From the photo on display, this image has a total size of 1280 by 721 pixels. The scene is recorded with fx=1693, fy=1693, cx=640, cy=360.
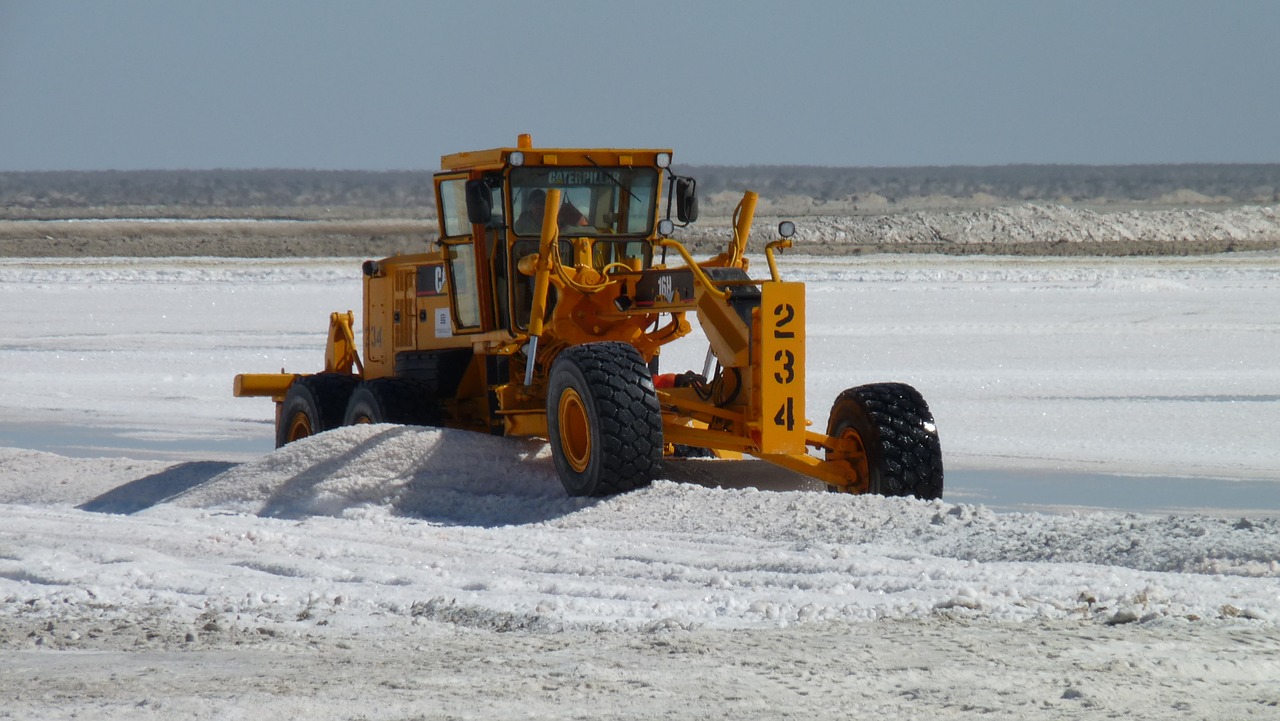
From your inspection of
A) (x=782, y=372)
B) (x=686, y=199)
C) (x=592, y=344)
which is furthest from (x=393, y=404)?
(x=782, y=372)

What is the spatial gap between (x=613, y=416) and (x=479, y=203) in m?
1.97

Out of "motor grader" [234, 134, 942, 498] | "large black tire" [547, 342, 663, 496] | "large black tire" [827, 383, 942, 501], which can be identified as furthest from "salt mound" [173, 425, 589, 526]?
"large black tire" [827, 383, 942, 501]

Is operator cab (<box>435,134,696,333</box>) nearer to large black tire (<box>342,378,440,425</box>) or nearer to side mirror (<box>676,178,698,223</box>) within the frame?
side mirror (<box>676,178,698,223</box>)

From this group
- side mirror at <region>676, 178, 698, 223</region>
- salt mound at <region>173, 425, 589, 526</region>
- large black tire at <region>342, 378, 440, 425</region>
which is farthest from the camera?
large black tire at <region>342, 378, 440, 425</region>

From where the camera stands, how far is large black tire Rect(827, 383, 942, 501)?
9.48 m

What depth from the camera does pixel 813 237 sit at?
1900 inches

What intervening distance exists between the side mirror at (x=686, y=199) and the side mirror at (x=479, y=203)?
132cm

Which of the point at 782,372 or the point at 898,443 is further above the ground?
the point at 782,372

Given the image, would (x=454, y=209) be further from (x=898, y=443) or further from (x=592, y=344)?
(x=898, y=443)

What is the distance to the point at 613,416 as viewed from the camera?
30.5 ft

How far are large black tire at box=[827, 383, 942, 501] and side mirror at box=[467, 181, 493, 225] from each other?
2583mm

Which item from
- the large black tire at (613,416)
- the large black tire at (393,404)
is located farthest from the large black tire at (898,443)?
the large black tire at (393,404)

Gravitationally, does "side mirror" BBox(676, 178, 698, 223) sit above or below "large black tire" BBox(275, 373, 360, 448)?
above

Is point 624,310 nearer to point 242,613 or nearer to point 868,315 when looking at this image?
point 242,613
